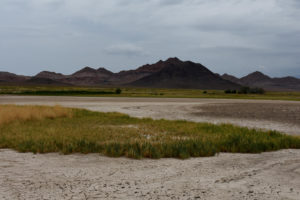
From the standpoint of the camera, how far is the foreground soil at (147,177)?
6.62 metres

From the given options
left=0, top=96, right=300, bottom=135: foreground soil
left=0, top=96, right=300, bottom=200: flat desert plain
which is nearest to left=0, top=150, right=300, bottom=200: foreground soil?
left=0, top=96, right=300, bottom=200: flat desert plain

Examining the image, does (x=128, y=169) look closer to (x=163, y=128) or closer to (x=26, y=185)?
(x=26, y=185)

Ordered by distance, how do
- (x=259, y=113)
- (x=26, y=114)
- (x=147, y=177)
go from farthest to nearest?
(x=259, y=113) < (x=26, y=114) < (x=147, y=177)

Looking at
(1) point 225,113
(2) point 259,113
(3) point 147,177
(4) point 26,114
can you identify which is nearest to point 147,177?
(3) point 147,177

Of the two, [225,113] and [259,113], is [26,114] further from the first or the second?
[259,113]

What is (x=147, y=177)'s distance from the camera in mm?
A: 7863

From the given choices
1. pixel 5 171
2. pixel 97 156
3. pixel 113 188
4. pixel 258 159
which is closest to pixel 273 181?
pixel 258 159

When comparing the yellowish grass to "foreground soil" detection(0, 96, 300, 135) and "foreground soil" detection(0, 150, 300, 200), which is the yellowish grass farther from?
"foreground soil" detection(0, 150, 300, 200)

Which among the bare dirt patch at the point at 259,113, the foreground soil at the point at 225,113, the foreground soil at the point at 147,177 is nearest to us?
the foreground soil at the point at 147,177

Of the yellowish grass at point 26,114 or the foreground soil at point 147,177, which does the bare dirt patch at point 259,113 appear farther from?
the foreground soil at point 147,177

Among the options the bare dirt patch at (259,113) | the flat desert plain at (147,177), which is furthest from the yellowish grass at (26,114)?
the bare dirt patch at (259,113)

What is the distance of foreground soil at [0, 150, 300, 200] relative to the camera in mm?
6617

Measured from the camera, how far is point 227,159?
10.0 m

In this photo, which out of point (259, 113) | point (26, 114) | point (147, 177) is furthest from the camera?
point (259, 113)
